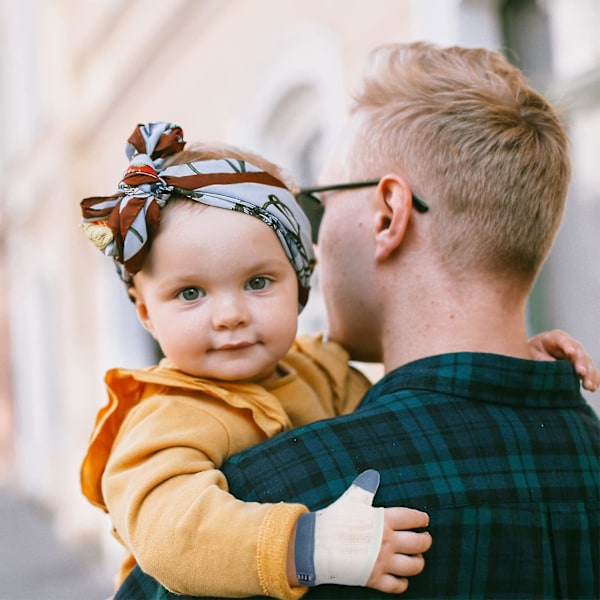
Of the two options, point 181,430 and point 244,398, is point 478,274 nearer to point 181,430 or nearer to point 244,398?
point 244,398

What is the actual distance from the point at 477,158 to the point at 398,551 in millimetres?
713

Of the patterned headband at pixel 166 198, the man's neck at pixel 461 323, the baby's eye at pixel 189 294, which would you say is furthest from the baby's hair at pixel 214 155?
the man's neck at pixel 461 323

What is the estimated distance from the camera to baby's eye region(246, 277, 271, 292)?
1.62 metres

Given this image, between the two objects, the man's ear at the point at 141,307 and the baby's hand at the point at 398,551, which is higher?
the man's ear at the point at 141,307

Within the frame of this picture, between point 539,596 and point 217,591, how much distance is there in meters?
0.49

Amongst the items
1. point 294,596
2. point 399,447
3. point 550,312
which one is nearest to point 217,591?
point 294,596

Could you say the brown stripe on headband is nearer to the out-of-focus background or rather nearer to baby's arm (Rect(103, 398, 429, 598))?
baby's arm (Rect(103, 398, 429, 598))

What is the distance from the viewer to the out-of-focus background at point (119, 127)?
3473 mm

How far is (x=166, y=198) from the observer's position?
1.58 metres

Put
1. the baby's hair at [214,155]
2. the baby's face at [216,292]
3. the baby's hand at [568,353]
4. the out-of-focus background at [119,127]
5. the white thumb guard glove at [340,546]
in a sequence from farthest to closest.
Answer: the out-of-focus background at [119,127] → the baby's hand at [568,353] → the baby's hair at [214,155] → the baby's face at [216,292] → the white thumb guard glove at [340,546]

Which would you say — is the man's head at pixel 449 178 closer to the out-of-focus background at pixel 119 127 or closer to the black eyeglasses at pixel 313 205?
the black eyeglasses at pixel 313 205

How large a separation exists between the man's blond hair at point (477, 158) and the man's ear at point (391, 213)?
0.10ft

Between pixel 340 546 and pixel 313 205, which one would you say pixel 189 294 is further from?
pixel 340 546

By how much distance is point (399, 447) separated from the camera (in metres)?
1.38
